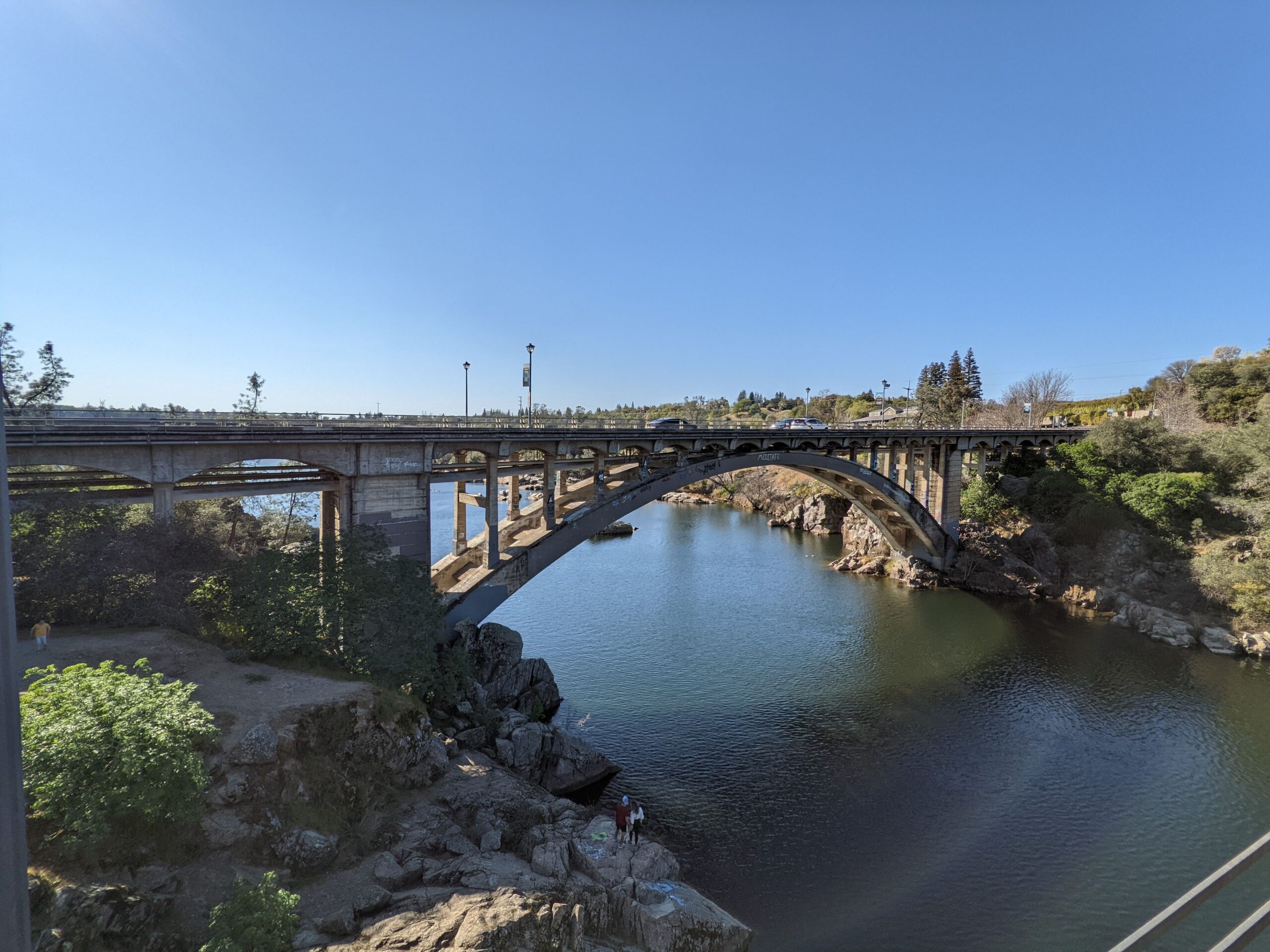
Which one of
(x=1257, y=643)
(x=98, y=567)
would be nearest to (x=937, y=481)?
(x=1257, y=643)

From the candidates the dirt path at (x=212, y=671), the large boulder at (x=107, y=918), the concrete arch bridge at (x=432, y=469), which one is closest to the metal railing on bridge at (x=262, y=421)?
the concrete arch bridge at (x=432, y=469)

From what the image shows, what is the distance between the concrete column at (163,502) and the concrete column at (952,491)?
135 feet

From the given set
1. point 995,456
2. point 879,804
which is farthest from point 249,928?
point 995,456

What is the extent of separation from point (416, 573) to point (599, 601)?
19015 mm

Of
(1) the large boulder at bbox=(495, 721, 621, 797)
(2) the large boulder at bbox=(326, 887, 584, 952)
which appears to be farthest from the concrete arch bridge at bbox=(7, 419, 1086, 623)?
(2) the large boulder at bbox=(326, 887, 584, 952)

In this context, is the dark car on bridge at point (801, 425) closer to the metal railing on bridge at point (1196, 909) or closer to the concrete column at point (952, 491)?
the concrete column at point (952, 491)

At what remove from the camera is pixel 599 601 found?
3622 centimetres

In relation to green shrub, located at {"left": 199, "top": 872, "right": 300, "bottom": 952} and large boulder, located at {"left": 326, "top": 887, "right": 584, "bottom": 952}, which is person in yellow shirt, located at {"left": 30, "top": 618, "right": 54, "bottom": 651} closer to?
green shrub, located at {"left": 199, "top": 872, "right": 300, "bottom": 952}

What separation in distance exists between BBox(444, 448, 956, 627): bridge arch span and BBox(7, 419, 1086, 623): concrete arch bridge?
7 cm

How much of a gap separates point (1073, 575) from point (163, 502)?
4388 centimetres

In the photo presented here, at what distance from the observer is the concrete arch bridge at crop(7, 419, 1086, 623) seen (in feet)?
50.7

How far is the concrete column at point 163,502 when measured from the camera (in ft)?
52.1

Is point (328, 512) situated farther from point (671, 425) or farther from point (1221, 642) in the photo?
point (1221, 642)

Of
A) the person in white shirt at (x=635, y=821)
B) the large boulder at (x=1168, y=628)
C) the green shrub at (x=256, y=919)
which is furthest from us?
the large boulder at (x=1168, y=628)
